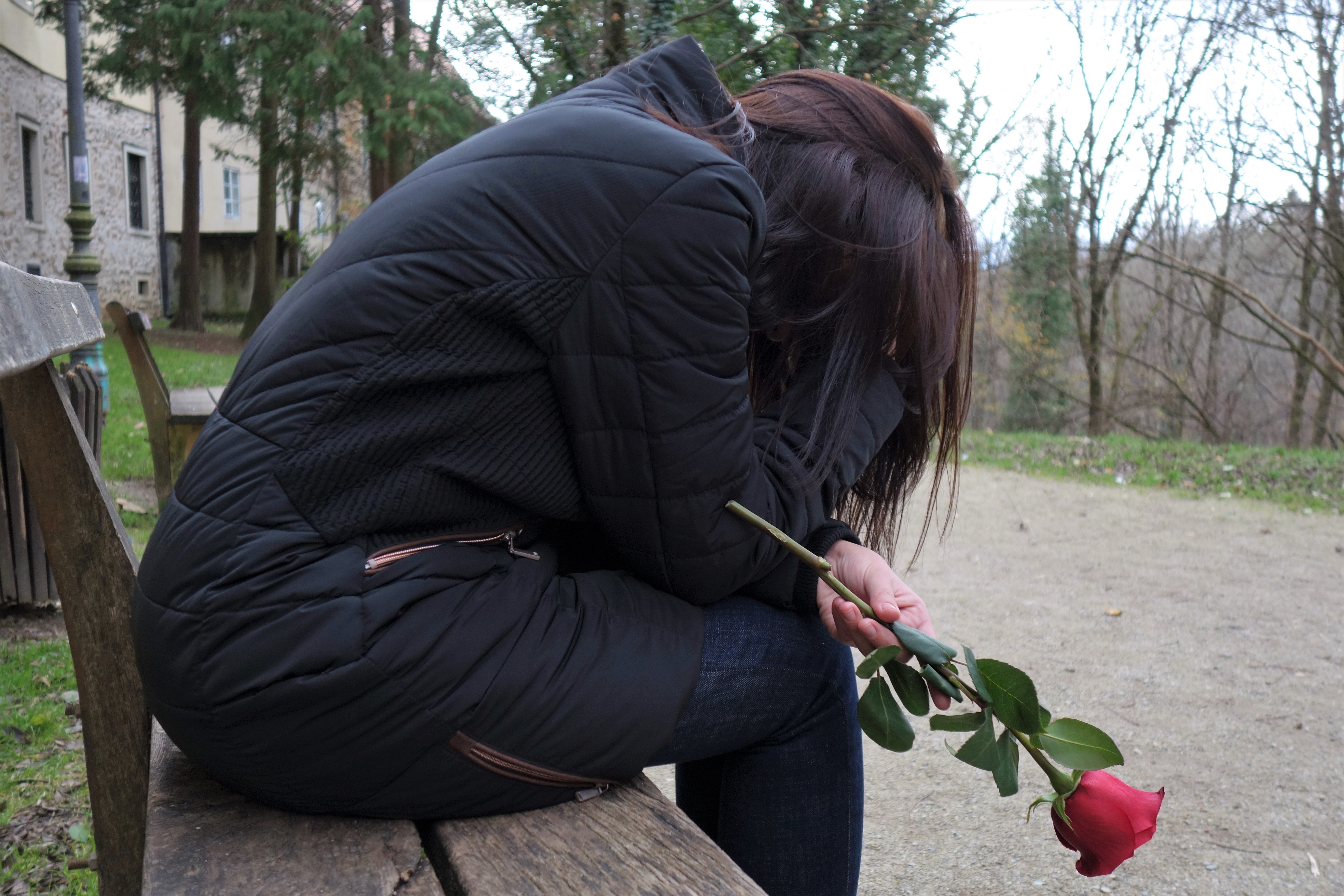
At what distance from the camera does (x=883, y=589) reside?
60.2 inches

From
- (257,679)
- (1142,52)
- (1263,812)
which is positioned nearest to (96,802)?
(257,679)

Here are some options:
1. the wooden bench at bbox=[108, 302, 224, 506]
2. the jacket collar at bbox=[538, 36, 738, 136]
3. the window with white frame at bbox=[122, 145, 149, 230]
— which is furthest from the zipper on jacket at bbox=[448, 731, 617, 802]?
the window with white frame at bbox=[122, 145, 149, 230]

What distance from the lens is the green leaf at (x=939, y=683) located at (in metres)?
1.34

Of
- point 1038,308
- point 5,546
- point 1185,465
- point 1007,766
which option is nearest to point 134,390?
point 5,546

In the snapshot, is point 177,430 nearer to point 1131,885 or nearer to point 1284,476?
point 1131,885

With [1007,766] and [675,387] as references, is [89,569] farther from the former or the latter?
[1007,766]

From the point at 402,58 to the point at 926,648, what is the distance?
10882mm

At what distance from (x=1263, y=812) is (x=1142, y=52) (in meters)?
12.8

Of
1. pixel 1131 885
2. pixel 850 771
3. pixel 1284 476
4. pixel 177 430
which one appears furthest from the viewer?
pixel 1284 476

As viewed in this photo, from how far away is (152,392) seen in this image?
505 cm

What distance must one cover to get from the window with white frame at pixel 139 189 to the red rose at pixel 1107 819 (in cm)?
2666

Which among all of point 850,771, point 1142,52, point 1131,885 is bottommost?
point 1131,885

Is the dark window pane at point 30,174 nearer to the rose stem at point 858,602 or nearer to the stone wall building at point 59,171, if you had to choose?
the stone wall building at point 59,171

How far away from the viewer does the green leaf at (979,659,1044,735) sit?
49.6 inches
